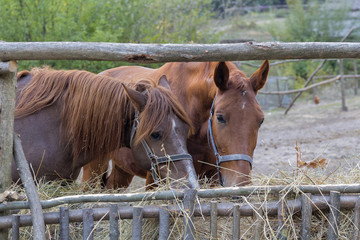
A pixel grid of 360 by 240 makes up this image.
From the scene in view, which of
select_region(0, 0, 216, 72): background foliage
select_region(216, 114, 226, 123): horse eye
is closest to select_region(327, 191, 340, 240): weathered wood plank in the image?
select_region(216, 114, 226, 123): horse eye

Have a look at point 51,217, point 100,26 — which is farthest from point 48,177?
point 100,26

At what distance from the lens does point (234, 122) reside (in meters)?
3.31

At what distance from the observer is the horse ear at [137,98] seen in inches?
121

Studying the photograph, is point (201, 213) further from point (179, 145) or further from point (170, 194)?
point (179, 145)

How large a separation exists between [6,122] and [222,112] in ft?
5.26

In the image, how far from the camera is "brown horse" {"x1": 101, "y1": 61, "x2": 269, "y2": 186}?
3.24 m

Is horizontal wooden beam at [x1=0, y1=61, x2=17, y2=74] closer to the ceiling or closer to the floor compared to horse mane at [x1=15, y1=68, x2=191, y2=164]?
closer to the ceiling

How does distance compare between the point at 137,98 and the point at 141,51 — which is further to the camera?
the point at 137,98

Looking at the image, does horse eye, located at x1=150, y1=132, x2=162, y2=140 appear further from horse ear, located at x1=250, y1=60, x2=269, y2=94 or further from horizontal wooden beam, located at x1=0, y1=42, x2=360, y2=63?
horse ear, located at x1=250, y1=60, x2=269, y2=94

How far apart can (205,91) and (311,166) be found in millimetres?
1231

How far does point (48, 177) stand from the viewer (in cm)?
313

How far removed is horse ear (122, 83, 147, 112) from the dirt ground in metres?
3.53

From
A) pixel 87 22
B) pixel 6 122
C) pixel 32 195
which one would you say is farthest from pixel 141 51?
pixel 87 22

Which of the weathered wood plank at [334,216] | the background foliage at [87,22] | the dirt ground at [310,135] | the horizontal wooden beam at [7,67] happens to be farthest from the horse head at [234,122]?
the background foliage at [87,22]
